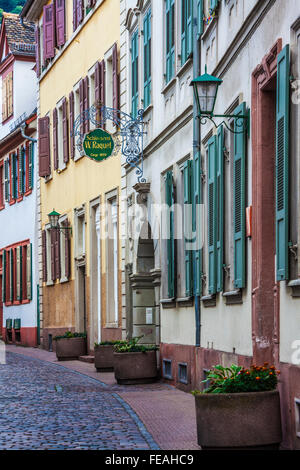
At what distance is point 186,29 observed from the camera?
1616 centimetres

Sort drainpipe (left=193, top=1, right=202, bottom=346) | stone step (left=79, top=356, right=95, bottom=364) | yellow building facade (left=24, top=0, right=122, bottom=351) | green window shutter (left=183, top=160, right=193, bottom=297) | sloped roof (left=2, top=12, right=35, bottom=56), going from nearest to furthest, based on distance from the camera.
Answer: drainpipe (left=193, top=1, right=202, bottom=346) < green window shutter (left=183, top=160, right=193, bottom=297) < yellow building facade (left=24, top=0, right=122, bottom=351) < stone step (left=79, top=356, right=95, bottom=364) < sloped roof (left=2, top=12, right=35, bottom=56)

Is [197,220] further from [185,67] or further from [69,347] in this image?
[69,347]

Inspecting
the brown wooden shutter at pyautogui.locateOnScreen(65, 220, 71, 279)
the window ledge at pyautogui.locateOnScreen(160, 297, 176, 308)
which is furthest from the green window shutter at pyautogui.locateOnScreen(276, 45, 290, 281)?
the brown wooden shutter at pyautogui.locateOnScreen(65, 220, 71, 279)

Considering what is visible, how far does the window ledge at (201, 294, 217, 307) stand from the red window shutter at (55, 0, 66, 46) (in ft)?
51.4

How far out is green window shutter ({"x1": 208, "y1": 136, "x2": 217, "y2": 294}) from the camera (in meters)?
13.5

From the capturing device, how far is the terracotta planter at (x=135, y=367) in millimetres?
17641

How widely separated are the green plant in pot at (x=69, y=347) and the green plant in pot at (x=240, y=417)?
1627 centimetres

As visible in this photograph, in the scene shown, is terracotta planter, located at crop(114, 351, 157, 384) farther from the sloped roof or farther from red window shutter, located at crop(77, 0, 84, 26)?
the sloped roof

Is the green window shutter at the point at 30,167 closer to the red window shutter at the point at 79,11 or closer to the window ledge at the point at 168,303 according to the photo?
the red window shutter at the point at 79,11

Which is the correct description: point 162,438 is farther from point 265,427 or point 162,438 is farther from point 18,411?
point 18,411

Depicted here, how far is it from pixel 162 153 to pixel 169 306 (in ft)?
8.88

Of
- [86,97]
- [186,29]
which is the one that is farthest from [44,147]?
[186,29]

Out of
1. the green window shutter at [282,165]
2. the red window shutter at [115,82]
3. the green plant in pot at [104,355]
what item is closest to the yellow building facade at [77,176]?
the red window shutter at [115,82]

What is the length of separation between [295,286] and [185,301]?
23.0ft
